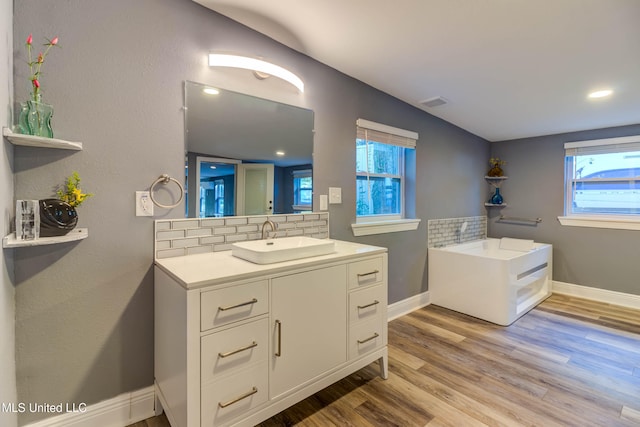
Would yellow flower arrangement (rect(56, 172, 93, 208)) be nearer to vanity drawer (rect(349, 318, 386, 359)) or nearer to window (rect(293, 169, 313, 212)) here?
window (rect(293, 169, 313, 212))

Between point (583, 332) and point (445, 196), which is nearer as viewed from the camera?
point (583, 332)

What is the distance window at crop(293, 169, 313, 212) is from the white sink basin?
1.17 ft

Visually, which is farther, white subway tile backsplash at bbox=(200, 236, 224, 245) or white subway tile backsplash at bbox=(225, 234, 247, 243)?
white subway tile backsplash at bbox=(225, 234, 247, 243)

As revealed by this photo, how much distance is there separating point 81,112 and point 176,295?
100 centimetres

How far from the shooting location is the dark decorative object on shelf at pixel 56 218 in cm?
126

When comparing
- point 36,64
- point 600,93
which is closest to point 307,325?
point 36,64

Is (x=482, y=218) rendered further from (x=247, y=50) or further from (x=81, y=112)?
(x=81, y=112)

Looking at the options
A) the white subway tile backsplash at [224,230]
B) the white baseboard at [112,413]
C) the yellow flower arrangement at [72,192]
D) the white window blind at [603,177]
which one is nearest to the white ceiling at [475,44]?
the white window blind at [603,177]

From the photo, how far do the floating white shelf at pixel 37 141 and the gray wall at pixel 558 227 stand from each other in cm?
481

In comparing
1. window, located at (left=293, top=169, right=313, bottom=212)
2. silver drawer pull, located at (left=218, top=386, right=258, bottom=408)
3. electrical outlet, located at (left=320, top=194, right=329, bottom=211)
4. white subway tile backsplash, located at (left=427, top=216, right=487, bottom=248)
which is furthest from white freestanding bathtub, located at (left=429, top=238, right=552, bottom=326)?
silver drawer pull, located at (left=218, top=386, right=258, bottom=408)

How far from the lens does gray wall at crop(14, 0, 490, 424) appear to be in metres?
1.36

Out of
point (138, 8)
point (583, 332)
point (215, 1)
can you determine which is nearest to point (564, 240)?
point (583, 332)

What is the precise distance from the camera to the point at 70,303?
1439 millimetres

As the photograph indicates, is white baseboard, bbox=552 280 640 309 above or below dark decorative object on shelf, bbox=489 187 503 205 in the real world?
below
